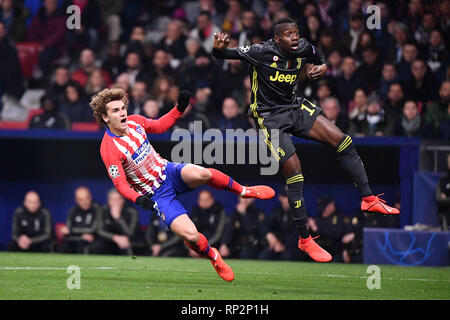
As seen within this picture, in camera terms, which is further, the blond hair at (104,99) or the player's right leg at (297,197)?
the player's right leg at (297,197)

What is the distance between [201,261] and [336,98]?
357 cm

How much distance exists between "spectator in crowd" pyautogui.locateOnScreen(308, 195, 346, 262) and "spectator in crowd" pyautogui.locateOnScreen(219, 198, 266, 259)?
3.00 ft

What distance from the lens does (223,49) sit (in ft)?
28.0

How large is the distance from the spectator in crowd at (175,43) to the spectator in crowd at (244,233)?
3513mm

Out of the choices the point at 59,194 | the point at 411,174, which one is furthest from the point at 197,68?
the point at 411,174

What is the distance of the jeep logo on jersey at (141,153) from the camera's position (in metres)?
8.41

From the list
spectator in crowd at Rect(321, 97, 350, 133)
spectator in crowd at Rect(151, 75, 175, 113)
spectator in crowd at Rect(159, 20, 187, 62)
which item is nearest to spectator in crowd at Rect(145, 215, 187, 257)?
spectator in crowd at Rect(151, 75, 175, 113)

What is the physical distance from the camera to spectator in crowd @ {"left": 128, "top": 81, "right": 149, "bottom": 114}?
14.4m

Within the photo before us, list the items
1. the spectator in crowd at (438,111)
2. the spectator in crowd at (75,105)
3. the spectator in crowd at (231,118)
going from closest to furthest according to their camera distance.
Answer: the spectator in crowd at (438,111) < the spectator in crowd at (231,118) < the spectator in crowd at (75,105)

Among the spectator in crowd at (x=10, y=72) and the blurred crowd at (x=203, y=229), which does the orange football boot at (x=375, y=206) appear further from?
the spectator in crowd at (x=10, y=72)

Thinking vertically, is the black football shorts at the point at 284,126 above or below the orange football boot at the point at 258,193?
above

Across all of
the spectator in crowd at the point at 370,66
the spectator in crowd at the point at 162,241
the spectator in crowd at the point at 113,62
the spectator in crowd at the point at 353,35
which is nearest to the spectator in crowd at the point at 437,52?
the spectator in crowd at the point at 370,66

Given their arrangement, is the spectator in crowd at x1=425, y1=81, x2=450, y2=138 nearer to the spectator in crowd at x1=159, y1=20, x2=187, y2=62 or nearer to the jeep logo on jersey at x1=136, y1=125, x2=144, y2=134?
the spectator in crowd at x1=159, y1=20, x2=187, y2=62

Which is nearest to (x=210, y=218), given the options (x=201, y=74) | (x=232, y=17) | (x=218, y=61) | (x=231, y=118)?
(x=231, y=118)
